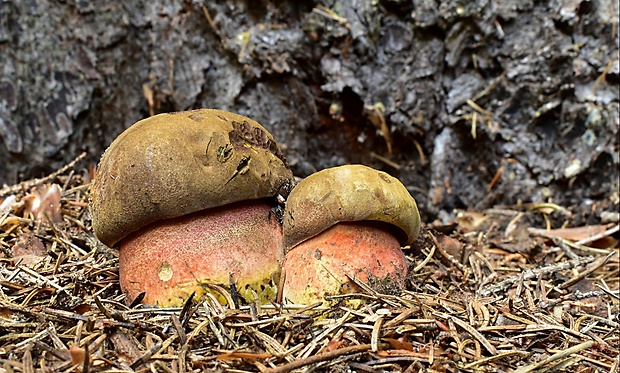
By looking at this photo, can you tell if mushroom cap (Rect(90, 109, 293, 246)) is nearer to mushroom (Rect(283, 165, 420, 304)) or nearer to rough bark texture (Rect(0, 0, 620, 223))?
mushroom (Rect(283, 165, 420, 304))

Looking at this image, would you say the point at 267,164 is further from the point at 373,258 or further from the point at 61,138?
the point at 61,138

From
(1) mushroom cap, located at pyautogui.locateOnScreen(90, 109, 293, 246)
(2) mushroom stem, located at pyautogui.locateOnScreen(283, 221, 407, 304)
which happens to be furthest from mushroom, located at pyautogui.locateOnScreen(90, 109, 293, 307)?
(2) mushroom stem, located at pyautogui.locateOnScreen(283, 221, 407, 304)

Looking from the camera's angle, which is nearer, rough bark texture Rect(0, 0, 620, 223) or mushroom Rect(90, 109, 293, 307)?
mushroom Rect(90, 109, 293, 307)

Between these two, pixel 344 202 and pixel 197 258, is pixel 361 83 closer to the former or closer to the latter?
pixel 344 202

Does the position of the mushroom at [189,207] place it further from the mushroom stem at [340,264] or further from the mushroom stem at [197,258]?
the mushroom stem at [340,264]

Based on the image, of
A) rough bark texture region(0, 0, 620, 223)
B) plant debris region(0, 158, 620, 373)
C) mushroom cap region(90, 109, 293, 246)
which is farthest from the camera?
rough bark texture region(0, 0, 620, 223)

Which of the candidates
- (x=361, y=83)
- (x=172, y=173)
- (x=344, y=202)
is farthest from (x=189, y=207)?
(x=361, y=83)

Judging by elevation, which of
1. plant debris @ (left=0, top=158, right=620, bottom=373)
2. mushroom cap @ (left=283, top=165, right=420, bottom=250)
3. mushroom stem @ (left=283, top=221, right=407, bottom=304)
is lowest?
plant debris @ (left=0, top=158, right=620, bottom=373)

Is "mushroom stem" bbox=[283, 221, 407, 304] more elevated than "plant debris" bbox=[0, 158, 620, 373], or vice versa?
"mushroom stem" bbox=[283, 221, 407, 304]

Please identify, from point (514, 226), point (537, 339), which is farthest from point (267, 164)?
point (514, 226)
